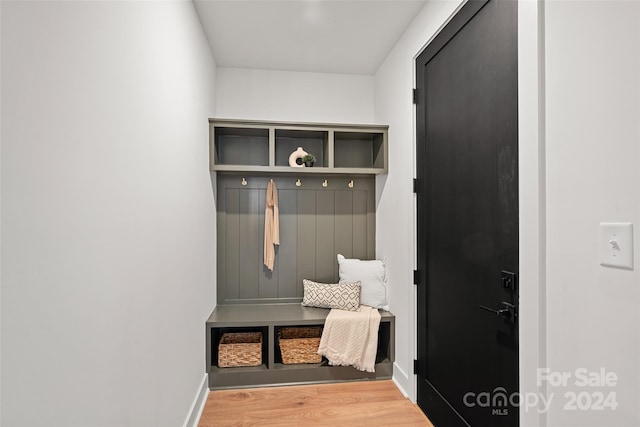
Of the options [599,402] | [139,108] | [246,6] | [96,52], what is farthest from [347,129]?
[599,402]

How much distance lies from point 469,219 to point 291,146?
78.9 inches

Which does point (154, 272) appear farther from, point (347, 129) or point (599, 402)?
point (347, 129)

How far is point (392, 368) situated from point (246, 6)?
2.90m

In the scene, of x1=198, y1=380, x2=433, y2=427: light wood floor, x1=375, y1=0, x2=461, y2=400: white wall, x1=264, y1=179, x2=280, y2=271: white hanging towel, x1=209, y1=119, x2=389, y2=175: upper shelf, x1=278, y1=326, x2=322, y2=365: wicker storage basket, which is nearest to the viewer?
x1=198, y1=380, x2=433, y2=427: light wood floor

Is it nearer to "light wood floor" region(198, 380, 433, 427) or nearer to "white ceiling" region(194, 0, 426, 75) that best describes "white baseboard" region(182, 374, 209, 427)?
"light wood floor" region(198, 380, 433, 427)

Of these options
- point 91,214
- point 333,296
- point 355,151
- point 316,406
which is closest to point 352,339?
point 333,296

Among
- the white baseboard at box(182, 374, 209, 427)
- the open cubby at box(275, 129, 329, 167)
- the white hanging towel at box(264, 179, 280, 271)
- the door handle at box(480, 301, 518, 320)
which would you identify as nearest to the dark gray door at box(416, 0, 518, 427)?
the door handle at box(480, 301, 518, 320)

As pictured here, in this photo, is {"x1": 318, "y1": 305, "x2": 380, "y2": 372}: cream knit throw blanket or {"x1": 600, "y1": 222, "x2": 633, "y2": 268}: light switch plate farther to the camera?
{"x1": 318, "y1": 305, "x2": 380, "y2": 372}: cream knit throw blanket

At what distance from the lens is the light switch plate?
39.0 inches

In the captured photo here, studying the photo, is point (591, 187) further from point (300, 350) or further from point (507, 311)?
point (300, 350)

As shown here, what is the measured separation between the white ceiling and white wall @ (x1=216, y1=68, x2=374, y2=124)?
0.31 feet

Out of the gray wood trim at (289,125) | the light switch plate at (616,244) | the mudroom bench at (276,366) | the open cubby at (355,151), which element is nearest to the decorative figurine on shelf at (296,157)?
the gray wood trim at (289,125)

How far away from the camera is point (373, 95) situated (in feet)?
11.2

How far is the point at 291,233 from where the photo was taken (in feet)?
11.0
